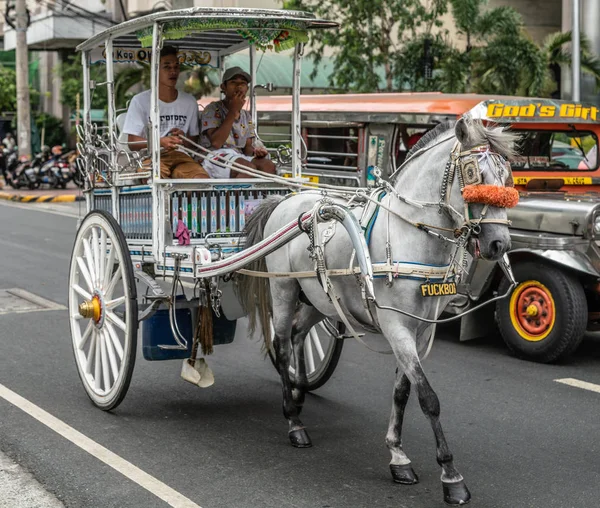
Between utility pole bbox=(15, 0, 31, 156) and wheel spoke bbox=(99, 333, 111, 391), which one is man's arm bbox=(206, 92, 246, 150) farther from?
utility pole bbox=(15, 0, 31, 156)

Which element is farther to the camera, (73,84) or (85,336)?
(73,84)

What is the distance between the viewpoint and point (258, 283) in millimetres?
5855

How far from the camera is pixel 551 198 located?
306 inches

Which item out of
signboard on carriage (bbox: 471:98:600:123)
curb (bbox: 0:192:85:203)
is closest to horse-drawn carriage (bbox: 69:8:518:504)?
signboard on carriage (bbox: 471:98:600:123)

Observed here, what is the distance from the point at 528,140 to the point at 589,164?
0.69 m

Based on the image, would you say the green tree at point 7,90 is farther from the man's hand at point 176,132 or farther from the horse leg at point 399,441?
the horse leg at point 399,441

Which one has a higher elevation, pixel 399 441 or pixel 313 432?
pixel 399 441

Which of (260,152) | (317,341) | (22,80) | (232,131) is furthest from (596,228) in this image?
(22,80)

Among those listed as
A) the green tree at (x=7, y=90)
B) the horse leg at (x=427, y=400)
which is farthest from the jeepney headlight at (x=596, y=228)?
the green tree at (x=7, y=90)

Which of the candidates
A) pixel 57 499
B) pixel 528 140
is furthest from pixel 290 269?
pixel 528 140

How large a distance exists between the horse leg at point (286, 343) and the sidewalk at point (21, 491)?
1448 mm

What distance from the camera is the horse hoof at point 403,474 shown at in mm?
4703

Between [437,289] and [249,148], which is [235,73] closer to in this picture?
[249,148]

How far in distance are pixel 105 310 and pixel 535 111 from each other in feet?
14.9
